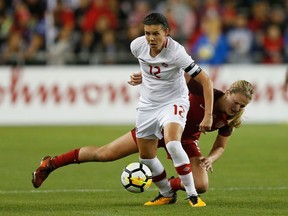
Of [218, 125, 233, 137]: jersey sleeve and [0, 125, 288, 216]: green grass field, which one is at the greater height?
[218, 125, 233, 137]: jersey sleeve

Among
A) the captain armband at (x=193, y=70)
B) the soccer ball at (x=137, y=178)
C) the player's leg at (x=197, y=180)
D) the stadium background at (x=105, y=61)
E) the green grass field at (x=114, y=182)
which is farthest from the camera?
the stadium background at (x=105, y=61)

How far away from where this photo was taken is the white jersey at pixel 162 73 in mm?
8766

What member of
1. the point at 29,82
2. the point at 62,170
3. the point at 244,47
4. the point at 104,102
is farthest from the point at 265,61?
the point at 62,170

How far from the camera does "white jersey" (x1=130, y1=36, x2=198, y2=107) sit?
28.8 feet

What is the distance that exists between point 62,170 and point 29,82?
25.3ft

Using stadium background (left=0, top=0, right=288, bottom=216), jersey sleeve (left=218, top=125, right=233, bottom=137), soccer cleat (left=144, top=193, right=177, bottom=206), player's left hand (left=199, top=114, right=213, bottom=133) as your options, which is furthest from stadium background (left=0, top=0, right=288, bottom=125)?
player's left hand (left=199, top=114, right=213, bottom=133)

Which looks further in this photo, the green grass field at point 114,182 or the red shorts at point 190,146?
the red shorts at point 190,146

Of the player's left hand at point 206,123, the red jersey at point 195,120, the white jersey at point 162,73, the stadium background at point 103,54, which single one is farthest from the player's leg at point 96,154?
the stadium background at point 103,54

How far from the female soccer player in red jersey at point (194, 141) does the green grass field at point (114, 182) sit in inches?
12.0

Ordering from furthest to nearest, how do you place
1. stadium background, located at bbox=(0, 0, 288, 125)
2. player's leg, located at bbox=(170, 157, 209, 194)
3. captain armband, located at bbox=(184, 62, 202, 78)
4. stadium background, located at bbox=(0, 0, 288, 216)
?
stadium background, located at bbox=(0, 0, 288, 125), stadium background, located at bbox=(0, 0, 288, 216), player's leg, located at bbox=(170, 157, 209, 194), captain armband, located at bbox=(184, 62, 202, 78)

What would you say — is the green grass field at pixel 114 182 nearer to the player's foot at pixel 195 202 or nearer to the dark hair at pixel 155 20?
the player's foot at pixel 195 202

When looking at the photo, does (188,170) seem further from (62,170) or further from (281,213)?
(62,170)

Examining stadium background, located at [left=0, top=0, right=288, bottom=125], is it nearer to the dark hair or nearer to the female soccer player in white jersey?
the female soccer player in white jersey

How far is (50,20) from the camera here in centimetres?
2084
